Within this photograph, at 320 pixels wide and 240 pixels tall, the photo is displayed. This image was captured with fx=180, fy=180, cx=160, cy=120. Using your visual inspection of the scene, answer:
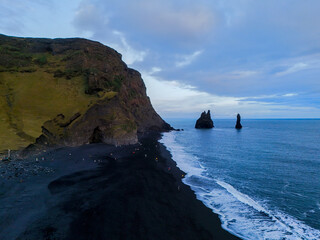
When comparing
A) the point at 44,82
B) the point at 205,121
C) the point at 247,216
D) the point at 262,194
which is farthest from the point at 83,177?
the point at 205,121

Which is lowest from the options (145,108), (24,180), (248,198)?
(248,198)

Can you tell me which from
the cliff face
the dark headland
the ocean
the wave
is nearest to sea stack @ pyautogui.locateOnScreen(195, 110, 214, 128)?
the cliff face

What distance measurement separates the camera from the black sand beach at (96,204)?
47.7ft

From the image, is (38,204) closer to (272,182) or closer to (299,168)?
(272,182)

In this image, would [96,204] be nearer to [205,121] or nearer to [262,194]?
[262,194]

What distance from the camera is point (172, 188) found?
24.7 m

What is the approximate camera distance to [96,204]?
18.6 meters

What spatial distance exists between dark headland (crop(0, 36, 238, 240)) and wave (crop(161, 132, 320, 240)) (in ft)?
4.99

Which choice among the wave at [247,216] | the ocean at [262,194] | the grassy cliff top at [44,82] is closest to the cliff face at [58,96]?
the grassy cliff top at [44,82]

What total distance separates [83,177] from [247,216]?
21412 mm

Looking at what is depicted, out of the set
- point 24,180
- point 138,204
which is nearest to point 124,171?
point 138,204

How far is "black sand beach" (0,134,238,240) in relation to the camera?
14.5 meters

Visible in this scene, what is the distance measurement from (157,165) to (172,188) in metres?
10.9

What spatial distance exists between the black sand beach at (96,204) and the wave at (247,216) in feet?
4.81
